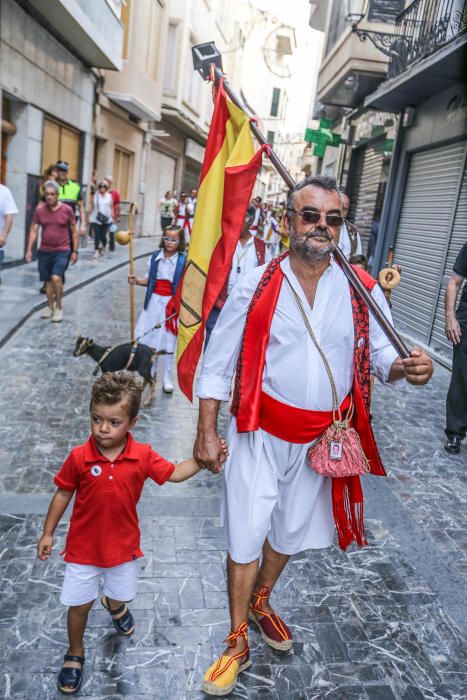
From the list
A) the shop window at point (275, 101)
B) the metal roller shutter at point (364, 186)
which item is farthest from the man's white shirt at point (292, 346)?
the shop window at point (275, 101)

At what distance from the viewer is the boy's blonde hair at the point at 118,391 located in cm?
242

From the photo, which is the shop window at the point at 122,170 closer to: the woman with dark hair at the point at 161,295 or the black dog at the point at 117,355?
the woman with dark hair at the point at 161,295

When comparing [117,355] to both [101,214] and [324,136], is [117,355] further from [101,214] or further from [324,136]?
[324,136]

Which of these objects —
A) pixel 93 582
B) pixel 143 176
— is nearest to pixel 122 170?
pixel 143 176

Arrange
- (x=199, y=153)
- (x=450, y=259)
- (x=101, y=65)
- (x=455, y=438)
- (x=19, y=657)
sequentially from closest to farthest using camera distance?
1. (x=19, y=657)
2. (x=455, y=438)
3. (x=450, y=259)
4. (x=101, y=65)
5. (x=199, y=153)

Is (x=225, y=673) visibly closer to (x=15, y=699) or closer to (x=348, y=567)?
(x=15, y=699)

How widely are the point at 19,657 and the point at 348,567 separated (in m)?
1.85

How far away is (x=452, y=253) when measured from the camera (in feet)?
31.4

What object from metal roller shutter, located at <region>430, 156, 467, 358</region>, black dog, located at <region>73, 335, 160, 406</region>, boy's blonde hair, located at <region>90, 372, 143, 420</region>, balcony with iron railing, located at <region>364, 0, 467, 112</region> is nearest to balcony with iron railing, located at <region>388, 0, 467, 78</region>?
balcony with iron railing, located at <region>364, 0, 467, 112</region>

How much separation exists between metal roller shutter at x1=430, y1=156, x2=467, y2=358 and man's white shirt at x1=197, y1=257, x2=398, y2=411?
7.04 m

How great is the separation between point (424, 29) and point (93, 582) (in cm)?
1058

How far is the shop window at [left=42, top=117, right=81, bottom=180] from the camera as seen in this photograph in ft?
46.5

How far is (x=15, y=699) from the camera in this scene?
247cm

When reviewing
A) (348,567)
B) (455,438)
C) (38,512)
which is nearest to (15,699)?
(38,512)
